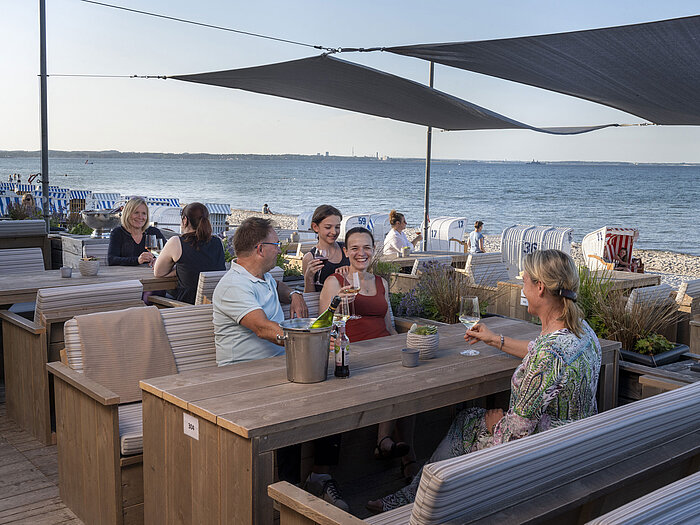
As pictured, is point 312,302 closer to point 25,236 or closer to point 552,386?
point 552,386

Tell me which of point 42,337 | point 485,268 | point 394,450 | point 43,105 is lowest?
point 394,450

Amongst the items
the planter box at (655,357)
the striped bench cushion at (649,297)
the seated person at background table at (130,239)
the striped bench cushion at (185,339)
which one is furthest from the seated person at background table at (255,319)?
the seated person at background table at (130,239)

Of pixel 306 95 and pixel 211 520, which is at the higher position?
pixel 306 95

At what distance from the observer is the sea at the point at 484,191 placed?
43.9m

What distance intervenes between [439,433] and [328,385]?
174 cm

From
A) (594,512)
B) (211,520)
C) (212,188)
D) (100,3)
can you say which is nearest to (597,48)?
(594,512)

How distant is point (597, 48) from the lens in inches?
171

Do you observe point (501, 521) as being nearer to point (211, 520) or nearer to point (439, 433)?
point (211, 520)

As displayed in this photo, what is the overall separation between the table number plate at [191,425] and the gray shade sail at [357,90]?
3.23m

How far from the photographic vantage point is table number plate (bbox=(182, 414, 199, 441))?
2.25 meters

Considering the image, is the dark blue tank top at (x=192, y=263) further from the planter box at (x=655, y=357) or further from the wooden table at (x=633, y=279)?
the wooden table at (x=633, y=279)

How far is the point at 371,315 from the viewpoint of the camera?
3.72 m

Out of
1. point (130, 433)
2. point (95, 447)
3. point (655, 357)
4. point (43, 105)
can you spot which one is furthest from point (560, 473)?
point (43, 105)

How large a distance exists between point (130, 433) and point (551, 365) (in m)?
1.64
